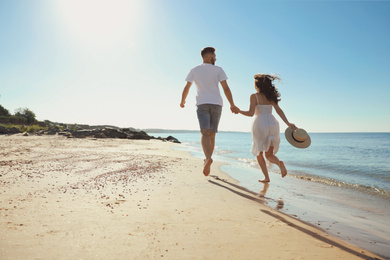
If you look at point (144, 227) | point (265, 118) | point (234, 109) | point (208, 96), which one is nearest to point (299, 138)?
point (265, 118)

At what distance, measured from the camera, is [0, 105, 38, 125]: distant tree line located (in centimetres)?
3785

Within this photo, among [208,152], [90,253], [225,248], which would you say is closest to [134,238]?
[90,253]

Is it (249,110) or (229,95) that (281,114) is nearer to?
(249,110)

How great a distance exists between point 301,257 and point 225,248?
2.04 ft

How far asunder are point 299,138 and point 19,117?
4965 cm

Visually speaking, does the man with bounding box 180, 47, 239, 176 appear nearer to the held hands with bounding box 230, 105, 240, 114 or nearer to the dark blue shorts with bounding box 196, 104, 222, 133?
the dark blue shorts with bounding box 196, 104, 222, 133

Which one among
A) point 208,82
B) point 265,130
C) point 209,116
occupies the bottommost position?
point 265,130

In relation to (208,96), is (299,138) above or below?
below

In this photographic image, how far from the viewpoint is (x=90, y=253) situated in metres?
1.70

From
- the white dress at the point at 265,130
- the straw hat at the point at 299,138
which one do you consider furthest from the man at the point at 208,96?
the straw hat at the point at 299,138

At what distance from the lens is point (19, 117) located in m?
41.0

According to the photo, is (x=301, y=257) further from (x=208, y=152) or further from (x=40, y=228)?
(x=208, y=152)

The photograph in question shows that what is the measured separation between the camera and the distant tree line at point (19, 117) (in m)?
37.8

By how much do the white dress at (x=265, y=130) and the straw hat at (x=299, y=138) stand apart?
302 millimetres
